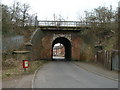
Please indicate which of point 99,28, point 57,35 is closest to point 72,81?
point 99,28

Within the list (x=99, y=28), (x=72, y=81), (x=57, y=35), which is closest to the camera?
(x=72, y=81)

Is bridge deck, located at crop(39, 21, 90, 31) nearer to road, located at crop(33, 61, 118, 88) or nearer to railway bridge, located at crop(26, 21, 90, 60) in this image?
railway bridge, located at crop(26, 21, 90, 60)

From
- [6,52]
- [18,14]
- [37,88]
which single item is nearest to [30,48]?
[6,52]

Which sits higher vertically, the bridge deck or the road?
the bridge deck

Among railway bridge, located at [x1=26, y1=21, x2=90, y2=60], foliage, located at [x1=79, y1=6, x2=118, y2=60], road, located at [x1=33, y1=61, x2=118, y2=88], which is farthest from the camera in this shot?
railway bridge, located at [x1=26, y1=21, x2=90, y2=60]

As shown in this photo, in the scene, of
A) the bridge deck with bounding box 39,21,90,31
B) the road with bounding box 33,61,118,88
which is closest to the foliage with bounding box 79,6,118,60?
the bridge deck with bounding box 39,21,90,31

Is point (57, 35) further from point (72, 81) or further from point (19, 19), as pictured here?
point (72, 81)

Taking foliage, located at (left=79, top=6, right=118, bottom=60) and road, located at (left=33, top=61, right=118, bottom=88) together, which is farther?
foliage, located at (left=79, top=6, right=118, bottom=60)

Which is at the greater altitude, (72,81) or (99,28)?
(99,28)

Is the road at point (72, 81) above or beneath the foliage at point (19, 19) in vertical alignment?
beneath

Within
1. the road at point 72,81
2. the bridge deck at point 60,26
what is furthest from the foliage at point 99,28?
the road at point 72,81

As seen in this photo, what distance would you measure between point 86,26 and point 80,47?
14.5 ft

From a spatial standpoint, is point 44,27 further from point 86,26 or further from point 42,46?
point 86,26

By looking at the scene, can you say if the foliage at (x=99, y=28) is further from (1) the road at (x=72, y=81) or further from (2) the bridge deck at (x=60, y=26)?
(1) the road at (x=72, y=81)
